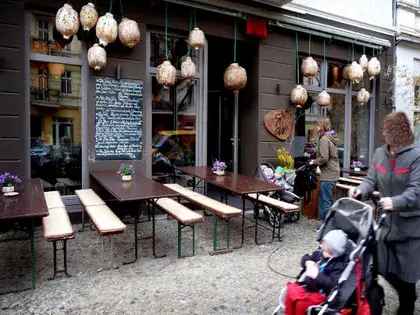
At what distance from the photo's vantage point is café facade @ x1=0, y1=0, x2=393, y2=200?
5.62 metres

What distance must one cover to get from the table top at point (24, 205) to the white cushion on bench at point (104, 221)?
23.4 inches

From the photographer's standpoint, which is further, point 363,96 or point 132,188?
point 363,96

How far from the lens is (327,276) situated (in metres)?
2.53

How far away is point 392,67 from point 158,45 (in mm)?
6703

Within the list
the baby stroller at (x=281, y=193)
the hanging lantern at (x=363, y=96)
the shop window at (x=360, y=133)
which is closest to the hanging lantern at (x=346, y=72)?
the hanging lantern at (x=363, y=96)

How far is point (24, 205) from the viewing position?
3691 mm

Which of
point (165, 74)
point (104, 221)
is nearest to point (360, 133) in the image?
point (165, 74)

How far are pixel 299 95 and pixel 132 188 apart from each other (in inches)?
182

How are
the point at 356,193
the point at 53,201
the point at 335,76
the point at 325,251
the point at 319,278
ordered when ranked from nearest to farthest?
the point at 319,278 → the point at 325,251 → the point at 356,193 → the point at 53,201 → the point at 335,76

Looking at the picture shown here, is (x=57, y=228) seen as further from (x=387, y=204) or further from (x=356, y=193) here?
(x=387, y=204)

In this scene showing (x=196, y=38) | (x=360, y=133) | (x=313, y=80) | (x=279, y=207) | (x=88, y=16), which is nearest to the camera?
(x=279, y=207)

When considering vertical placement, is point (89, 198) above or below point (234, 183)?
below

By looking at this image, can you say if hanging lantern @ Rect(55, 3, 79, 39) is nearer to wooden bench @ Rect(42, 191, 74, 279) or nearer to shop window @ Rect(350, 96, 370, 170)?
wooden bench @ Rect(42, 191, 74, 279)

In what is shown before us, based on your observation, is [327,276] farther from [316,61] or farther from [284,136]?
[316,61]
